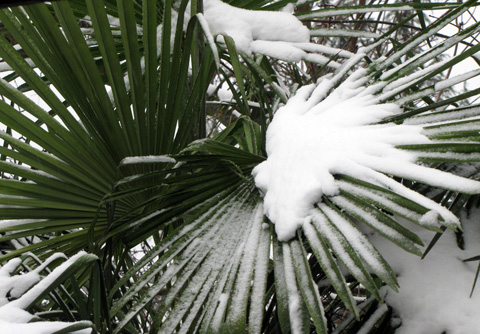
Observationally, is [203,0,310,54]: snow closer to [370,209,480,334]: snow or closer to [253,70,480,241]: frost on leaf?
[253,70,480,241]: frost on leaf

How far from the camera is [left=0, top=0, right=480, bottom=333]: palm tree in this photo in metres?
0.55

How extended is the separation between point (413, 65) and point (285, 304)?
480 millimetres

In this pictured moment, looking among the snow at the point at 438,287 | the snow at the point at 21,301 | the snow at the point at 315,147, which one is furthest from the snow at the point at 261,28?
the snow at the point at 21,301

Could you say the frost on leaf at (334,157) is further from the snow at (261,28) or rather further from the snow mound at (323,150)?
the snow at (261,28)

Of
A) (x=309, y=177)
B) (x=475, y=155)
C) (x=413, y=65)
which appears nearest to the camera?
(x=475, y=155)

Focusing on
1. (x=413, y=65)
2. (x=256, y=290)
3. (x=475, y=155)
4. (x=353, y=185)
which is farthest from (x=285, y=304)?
(x=413, y=65)

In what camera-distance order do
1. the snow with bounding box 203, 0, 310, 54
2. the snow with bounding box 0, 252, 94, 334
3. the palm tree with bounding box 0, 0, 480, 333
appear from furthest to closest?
the snow with bounding box 203, 0, 310, 54
the palm tree with bounding box 0, 0, 480, 333
the snow with bounding box 0, 252, 94, 334

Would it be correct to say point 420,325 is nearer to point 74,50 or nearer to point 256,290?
point 256,290

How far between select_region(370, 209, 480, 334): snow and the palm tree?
0.06 m

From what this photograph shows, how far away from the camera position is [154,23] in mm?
827

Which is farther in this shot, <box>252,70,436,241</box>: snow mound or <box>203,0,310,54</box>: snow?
<box>203,0,310,54</box>: snow

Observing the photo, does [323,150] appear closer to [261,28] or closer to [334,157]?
[334,157]

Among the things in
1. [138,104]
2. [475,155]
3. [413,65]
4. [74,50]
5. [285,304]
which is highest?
[74,50]

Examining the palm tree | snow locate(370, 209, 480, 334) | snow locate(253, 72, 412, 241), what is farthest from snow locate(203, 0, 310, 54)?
snow locate(370, 209, 480, 334)
